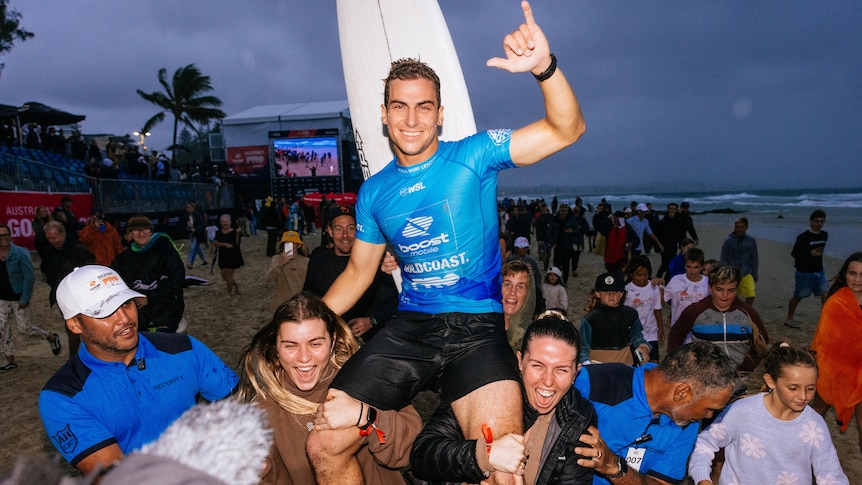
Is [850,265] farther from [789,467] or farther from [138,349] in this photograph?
[138,349]

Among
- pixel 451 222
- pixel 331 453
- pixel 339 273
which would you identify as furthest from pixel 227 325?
pixel 451 222

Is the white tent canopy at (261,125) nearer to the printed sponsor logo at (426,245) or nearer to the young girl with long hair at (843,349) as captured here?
the young girl with long hair at (843,349)

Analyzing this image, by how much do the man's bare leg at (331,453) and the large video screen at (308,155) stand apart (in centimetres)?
3683

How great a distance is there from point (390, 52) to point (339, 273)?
2268mm

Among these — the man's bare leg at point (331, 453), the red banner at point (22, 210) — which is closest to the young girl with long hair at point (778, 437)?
the man's bare leg at point (331, 453)

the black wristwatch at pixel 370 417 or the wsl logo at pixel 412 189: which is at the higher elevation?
the wsl logo at pixel 412 189

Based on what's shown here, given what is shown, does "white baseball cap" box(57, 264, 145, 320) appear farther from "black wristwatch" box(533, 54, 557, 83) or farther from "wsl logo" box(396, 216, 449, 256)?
"black wristwatch" box(533, 54, 557, 83)

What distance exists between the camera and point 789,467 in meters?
3.09

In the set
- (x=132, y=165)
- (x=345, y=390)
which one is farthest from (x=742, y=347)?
(x=132, y=165)

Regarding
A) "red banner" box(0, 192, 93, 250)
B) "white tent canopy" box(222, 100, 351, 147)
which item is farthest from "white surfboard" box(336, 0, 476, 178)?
"white tent canopy" box(222, 100, 351, 147)

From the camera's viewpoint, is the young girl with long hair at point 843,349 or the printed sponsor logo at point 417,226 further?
the young girl with long hair at point 843,349

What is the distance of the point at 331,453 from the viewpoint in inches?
90.3

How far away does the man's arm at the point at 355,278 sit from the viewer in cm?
284

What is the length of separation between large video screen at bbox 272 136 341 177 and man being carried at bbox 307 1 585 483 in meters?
36.5
